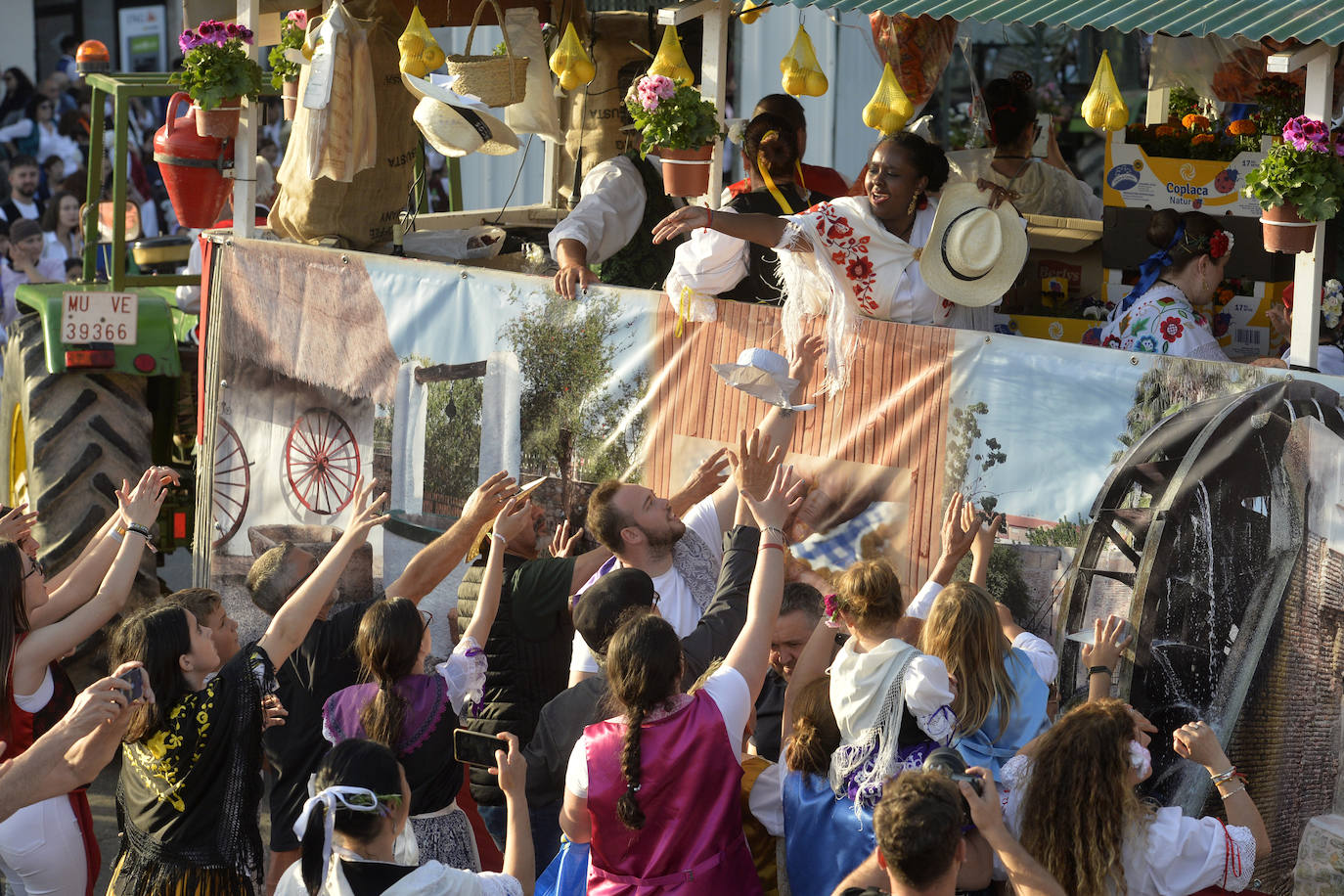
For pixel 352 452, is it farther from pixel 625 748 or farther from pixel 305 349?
pixel 625 748

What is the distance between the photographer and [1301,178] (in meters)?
4.45

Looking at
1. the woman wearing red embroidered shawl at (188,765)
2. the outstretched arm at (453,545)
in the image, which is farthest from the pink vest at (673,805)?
the outstretched arm at (453,545)

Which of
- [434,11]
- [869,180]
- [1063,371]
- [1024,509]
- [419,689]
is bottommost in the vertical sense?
[419,689]

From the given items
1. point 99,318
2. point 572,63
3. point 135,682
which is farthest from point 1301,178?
point 99,318

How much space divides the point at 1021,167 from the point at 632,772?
15.5 ft

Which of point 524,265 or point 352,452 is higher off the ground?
point 524,265

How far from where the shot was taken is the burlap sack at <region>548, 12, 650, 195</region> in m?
8.08

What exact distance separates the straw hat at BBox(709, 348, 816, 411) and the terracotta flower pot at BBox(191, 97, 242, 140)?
2.84 metres

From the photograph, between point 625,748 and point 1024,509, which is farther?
point 1024,509

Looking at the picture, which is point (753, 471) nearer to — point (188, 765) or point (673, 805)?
point (673, 805)

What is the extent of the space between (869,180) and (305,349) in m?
2.55

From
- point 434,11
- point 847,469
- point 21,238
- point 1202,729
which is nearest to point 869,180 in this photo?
point 847,469

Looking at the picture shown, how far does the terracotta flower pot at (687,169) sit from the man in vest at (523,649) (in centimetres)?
123

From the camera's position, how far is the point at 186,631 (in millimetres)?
4012
